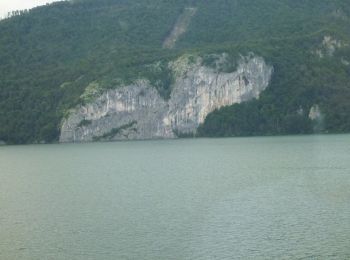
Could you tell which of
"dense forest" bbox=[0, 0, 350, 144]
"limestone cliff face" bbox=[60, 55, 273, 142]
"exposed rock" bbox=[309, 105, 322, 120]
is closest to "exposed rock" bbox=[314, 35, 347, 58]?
"dense forest" bbox=[0, 0, 350, 144]

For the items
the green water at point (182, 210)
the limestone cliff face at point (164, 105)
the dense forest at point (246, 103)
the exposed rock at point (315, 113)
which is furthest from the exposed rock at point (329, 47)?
the green water at point (182, 210)

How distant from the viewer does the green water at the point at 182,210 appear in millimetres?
38938

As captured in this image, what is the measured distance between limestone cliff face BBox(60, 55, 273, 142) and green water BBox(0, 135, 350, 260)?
7720 cm

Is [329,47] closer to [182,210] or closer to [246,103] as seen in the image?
[246,103]

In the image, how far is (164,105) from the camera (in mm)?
166375

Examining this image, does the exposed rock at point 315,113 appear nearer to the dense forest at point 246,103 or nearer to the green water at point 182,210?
the dense forest at point 246,103

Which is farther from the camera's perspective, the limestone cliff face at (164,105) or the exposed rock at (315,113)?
the limestone cliff face at (164,105)

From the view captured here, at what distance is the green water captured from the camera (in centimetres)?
3894

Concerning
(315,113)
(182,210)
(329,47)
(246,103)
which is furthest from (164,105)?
(182,210)

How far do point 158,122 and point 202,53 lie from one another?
2146 centimetres

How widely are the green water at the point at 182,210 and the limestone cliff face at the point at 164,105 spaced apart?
77200mm

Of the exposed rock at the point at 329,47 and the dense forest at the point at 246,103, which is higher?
the exposed rock at the point at 329,47

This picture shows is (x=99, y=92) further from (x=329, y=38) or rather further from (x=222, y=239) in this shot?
(x=222, y=239)

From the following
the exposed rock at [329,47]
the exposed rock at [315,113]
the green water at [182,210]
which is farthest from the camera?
the exposed rock at [329,47]
